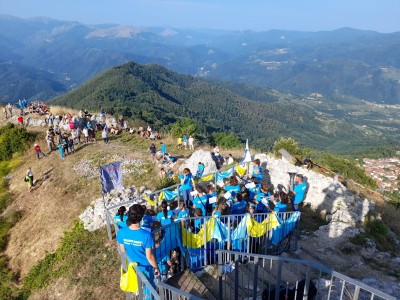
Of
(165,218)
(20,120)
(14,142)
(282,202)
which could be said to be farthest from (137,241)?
(20,120)

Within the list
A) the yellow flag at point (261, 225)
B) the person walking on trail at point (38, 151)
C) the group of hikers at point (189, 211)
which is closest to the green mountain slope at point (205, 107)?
the person walking on trail at point (38, 151)

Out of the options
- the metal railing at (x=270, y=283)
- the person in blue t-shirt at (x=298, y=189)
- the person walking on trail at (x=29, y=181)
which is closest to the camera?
the metal railing at (x=270, y=283)

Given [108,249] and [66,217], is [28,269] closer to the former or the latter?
[66,217]

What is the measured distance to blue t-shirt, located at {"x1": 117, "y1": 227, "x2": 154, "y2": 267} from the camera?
557cm

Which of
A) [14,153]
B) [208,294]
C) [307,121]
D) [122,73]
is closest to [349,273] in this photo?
[208,294]

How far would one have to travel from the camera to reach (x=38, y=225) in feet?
49.0

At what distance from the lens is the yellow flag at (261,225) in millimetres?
8602

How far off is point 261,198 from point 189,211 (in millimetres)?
2460

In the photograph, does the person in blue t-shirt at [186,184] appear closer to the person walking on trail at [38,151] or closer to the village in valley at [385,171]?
the person walking on trail at [38,151]

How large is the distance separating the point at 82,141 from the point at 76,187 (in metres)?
7.23

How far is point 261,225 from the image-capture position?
8.86 m

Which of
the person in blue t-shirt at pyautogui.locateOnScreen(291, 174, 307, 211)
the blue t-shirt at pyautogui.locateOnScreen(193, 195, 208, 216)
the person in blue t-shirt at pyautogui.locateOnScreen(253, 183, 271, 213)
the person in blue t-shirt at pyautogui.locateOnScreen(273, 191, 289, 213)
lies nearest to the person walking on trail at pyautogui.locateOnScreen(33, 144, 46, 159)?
the blue t-shirt at pyautogui.locateOnScreen(193, 195, 208, 216)

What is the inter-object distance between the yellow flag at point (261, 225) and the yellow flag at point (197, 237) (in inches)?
41.0

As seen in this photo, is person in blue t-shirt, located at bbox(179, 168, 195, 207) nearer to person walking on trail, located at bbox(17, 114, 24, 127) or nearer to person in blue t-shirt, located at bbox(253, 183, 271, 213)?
person in blue t-shirt, located at bbox(253, 183, 271, 213)
